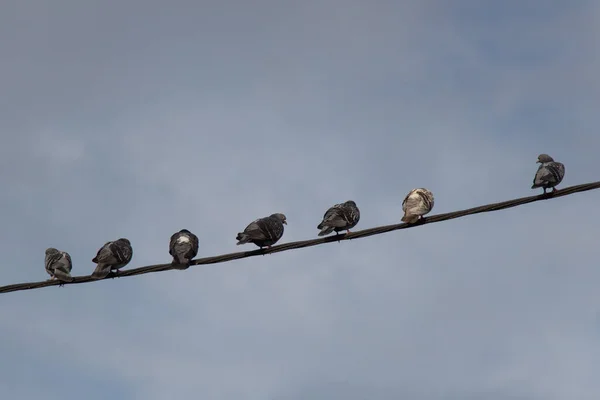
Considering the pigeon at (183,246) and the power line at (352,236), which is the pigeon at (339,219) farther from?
the power line at (352,236)

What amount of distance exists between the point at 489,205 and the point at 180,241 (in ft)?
24.6

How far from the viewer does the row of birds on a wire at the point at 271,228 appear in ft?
78.2

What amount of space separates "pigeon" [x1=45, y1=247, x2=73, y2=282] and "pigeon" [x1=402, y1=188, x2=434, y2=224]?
7302mm

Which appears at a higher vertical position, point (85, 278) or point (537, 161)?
point (537, 161)

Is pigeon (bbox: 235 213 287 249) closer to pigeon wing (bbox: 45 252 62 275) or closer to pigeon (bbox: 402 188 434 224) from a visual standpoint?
pigeon (bbox: 402 188 434 224)

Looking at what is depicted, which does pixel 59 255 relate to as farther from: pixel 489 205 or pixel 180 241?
pixel 489 205

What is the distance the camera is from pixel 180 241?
76.7ft

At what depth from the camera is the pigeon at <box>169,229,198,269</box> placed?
22672 mm

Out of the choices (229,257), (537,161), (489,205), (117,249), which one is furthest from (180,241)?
(537,161)

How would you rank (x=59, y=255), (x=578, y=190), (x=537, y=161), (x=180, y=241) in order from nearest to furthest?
1. (x=578, y=190)
2. (x=180, y=241)
3. (x=59, y=255)
4. (x=537, y=161)

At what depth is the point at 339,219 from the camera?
24.3 m

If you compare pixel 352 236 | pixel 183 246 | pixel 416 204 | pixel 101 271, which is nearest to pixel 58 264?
pixel 101 271

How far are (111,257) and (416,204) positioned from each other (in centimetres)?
640

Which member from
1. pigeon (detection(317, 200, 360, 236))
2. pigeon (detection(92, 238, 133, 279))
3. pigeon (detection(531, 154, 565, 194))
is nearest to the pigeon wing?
pigeon (detection(92, 238, 133, 279))
